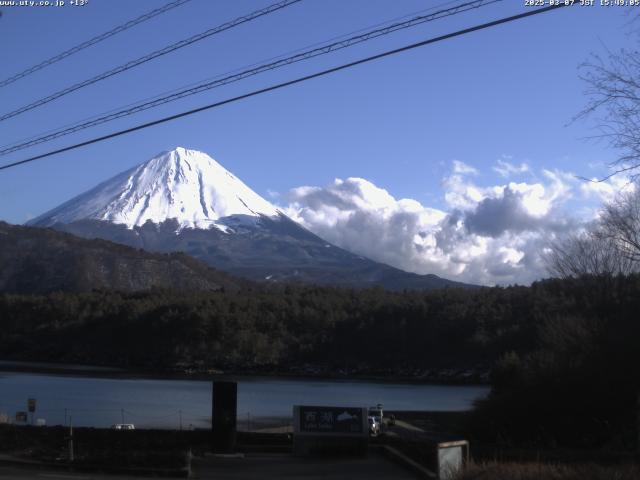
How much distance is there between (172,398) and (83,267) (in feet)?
391

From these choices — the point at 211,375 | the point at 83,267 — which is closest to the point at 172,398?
the point at 211,375

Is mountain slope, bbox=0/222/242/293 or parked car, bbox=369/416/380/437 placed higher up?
mountain slope, bbox=0/222/242/293

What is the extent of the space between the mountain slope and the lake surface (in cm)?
8826

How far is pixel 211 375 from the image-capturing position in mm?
99875

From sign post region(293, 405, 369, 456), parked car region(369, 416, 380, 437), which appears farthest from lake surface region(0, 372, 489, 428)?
sign post region(293, 405, 369, 456)

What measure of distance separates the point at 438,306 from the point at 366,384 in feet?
87.2

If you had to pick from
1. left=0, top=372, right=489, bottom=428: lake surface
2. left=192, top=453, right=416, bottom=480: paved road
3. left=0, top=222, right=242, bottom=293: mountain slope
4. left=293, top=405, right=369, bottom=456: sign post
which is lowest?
left=0, top=372, right=489, bottom=428: lake surface

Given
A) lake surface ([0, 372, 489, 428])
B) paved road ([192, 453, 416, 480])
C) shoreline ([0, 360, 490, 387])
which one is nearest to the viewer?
paved road ([192, 453, 416, 480])

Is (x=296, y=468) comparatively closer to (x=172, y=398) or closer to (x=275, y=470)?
(x=275, y=470)

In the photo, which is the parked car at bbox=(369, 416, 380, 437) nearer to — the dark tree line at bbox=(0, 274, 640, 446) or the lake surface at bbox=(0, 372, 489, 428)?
the lake surface at bbox=(0, 372, 489, 428)

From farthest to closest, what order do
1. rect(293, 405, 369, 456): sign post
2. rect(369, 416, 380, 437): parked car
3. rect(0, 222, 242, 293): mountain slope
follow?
rect(0, 222, 242, 293): mountain slope
rect(369, 416, 380, 437): parked car
rect(293, 405, 369, 456): sign post

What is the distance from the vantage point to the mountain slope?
173 m

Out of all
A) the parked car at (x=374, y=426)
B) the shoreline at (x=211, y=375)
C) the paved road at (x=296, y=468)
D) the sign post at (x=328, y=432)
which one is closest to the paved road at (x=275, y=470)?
the paved road at (x=296, y=468)

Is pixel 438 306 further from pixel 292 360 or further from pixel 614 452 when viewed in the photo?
pixel 614 452
